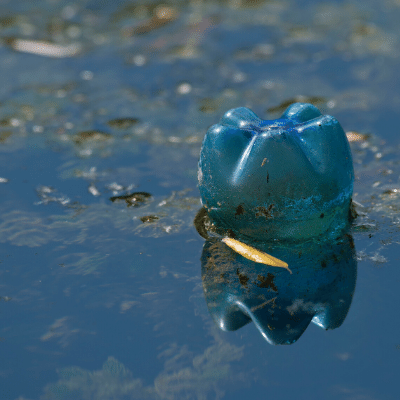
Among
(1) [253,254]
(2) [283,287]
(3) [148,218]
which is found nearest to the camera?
(2) [283,287]

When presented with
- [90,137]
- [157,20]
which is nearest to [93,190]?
[90,137]

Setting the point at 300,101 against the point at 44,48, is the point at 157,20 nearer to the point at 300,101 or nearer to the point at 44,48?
the point at 44,48

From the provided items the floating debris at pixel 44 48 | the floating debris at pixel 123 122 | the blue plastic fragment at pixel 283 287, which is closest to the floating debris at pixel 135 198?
the blue plastic fragment at pixel 283 287

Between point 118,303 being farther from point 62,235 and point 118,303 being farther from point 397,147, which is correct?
point 397,147

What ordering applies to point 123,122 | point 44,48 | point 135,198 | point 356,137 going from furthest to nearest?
point 44,48 → point 123,122 → point 356,137 → point 135,198

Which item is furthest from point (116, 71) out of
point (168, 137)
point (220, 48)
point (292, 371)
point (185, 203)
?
point (292, 371)

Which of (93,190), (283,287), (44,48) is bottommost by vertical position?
(44,48)
